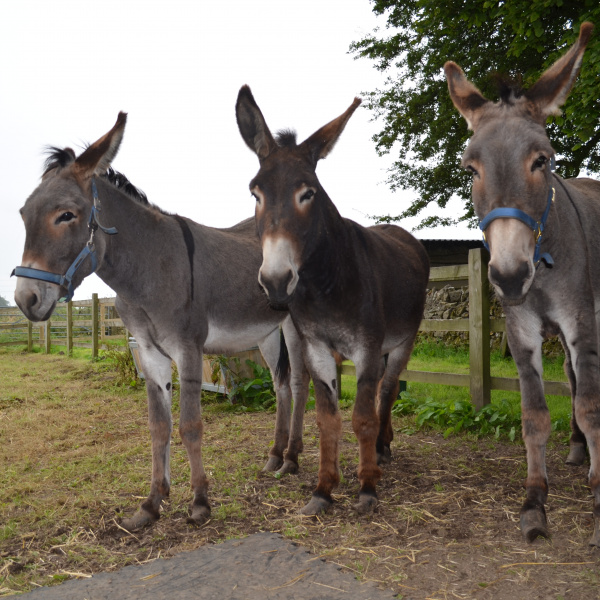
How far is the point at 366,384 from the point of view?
3627 mm

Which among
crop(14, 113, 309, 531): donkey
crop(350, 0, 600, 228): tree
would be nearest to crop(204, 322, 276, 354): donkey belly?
crop(14, 113, 309, 531): donkey

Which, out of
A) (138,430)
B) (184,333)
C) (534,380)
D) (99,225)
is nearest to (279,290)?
(184,333)

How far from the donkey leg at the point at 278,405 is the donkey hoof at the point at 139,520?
137 centimetres

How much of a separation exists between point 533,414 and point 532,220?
48.7 inches

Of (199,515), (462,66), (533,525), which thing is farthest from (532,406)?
(462,66)

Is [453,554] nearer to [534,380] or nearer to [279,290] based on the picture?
[534,380]

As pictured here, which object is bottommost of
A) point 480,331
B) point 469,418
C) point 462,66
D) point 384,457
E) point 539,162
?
point 384,457

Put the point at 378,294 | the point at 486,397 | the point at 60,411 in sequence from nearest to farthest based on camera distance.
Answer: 1. the point at 378,294
2. the point at 486,397
3. the point at 60,411

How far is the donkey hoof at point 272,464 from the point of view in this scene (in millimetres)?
4785

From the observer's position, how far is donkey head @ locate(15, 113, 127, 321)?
10.6 feet

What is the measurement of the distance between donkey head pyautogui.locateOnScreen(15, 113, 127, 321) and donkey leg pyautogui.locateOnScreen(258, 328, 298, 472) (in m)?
2.24

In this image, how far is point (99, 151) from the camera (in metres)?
3.48

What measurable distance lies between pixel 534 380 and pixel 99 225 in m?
3.00

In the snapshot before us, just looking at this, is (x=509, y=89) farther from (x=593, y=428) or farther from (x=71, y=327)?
(x=71, y=327)
